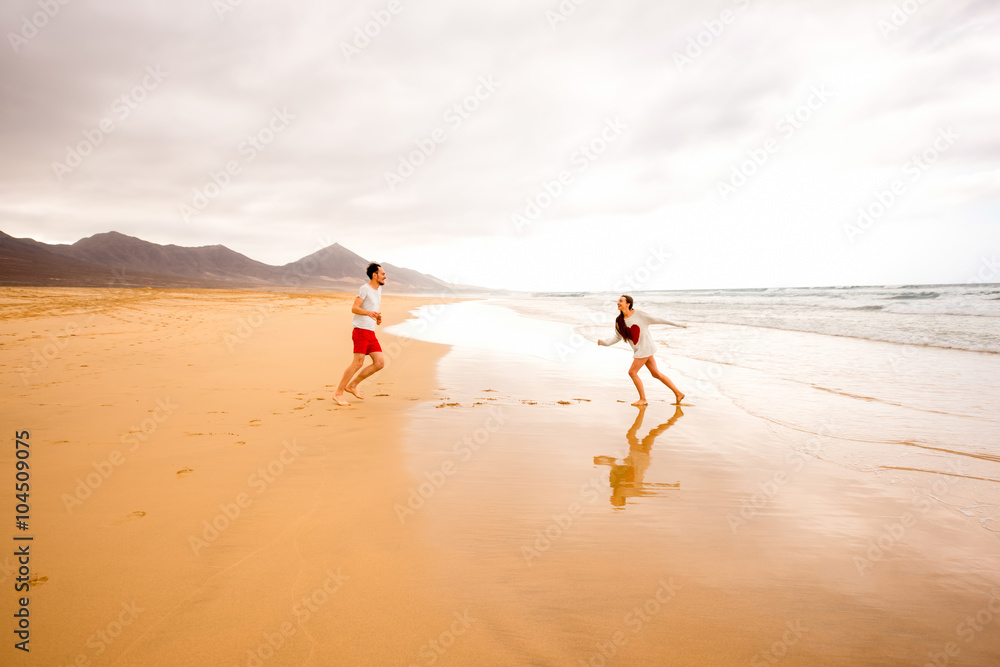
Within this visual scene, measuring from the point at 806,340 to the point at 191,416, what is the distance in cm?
1991

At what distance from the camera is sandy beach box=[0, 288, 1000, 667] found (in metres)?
2.36

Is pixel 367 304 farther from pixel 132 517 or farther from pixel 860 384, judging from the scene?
pixel 860 384

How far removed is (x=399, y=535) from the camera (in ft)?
11.1

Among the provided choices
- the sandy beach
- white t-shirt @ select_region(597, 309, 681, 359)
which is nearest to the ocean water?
the sandy beach

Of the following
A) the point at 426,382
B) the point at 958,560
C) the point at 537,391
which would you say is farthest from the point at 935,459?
the point at 426,382

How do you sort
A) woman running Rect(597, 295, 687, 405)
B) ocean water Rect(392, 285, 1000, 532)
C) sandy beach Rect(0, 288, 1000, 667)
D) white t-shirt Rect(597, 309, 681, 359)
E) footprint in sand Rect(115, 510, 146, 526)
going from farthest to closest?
white t-shirt Rect(597, 309, 681, 359) → woman running Rect(597, 295, 687, 405) → ocean water Rect(392, 285, 1000, 532) → footprint in sand Rect(115, 510, 146, 526) → sandy beach Rect(0, 288, 1000, 667)

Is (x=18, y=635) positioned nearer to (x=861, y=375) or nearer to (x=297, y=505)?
(x=297, y=505)

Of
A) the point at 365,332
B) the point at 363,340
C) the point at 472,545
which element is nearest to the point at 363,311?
the point at 365,332

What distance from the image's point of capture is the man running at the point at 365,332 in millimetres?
7629

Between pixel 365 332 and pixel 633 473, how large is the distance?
200 inches

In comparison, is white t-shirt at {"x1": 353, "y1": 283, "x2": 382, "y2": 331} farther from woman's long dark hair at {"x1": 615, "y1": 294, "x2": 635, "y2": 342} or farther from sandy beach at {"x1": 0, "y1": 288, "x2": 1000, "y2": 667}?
woman's long dark hair at {"x1": 615, "y1": 294, "x2": 635, "y2": 342}

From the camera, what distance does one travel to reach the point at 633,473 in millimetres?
4816

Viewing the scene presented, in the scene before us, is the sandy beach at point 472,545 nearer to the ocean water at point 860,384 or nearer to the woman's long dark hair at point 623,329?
the ocean water at point 860,384

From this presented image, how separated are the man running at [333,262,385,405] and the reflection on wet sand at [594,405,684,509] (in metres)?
4.28
